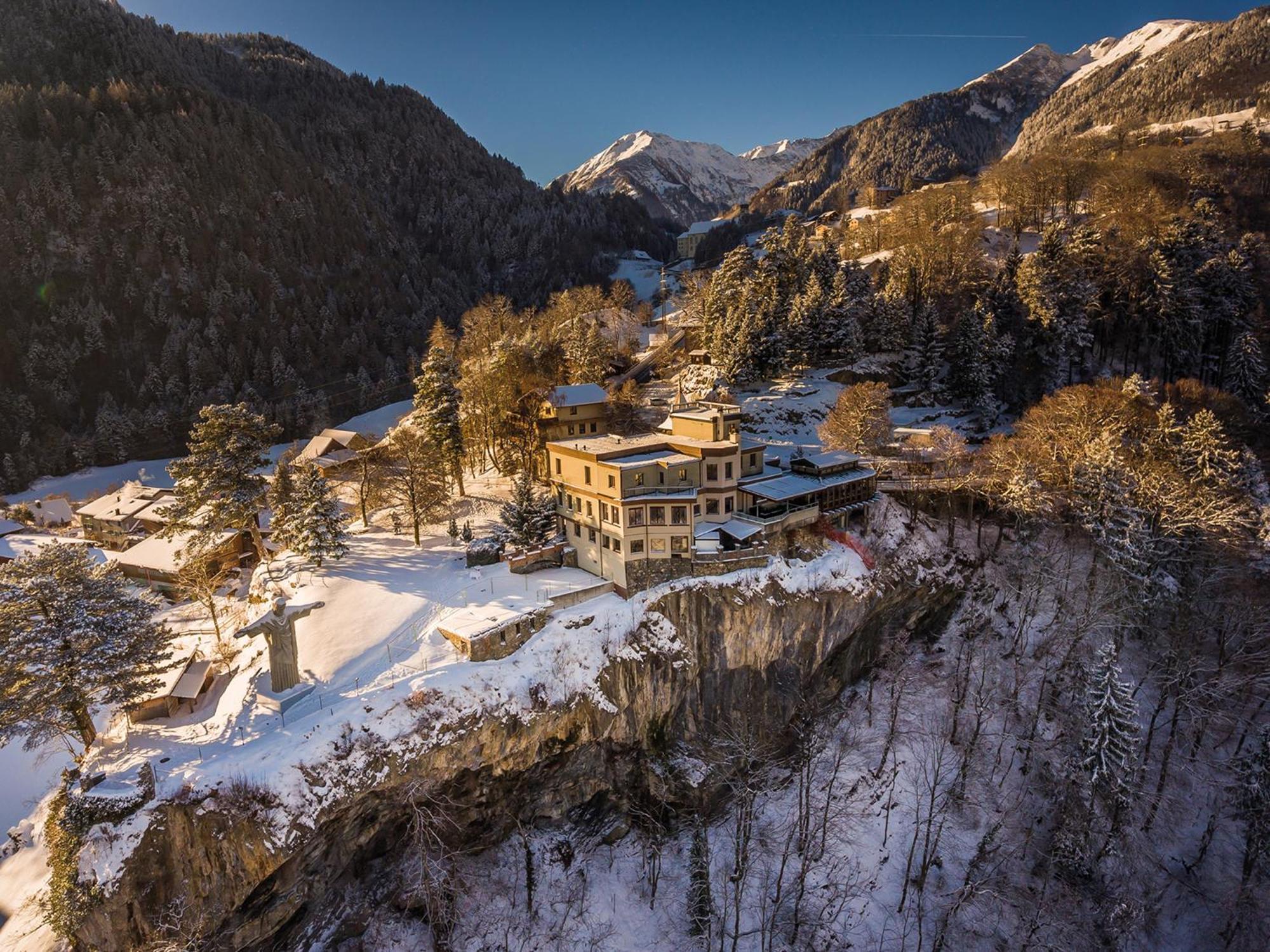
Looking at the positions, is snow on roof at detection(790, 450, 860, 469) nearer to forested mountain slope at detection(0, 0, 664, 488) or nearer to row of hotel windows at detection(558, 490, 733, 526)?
row of hotel windows at detection(558, 490, 733, 526)

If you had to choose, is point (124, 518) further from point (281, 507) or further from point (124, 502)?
point (281, 507)

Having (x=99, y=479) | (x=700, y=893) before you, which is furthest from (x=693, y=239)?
(x=700, y=893)

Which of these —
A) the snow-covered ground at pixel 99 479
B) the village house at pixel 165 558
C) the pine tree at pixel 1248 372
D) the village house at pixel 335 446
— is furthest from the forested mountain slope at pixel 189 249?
the pine tree at pixel 1248 372

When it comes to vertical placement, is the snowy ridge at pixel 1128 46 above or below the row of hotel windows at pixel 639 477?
above

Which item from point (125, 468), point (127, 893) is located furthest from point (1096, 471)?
point (125, 468)

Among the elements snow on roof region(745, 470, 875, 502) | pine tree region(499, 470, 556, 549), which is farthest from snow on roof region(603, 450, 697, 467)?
pine tree region(499, 470, 556, 549)

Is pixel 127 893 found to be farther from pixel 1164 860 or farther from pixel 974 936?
pixel 1164 860

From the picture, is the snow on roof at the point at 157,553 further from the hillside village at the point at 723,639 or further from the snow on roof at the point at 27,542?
the snow on roof at the point at 27,542
